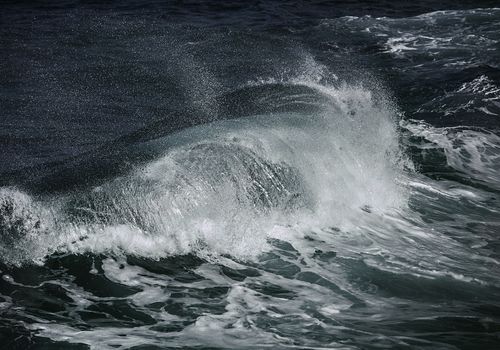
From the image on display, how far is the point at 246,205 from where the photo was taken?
27.0ft

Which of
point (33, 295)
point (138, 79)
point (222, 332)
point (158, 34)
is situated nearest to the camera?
point (222, 332)

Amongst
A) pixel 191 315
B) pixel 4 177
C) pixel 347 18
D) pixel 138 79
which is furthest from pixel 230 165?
pixel 347 18

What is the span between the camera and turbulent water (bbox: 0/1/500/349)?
6.34 metres

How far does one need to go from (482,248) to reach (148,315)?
397cm

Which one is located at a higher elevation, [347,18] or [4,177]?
[347,18]

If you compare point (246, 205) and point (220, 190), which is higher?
point (220, 190)

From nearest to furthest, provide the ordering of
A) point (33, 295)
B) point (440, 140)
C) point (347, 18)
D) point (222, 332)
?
point (222, 332) < point (33, 295) < point (440, 140) < point (347, 18)

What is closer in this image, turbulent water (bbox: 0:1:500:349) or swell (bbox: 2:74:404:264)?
turbulent water (bbox: 0:1:500:349)

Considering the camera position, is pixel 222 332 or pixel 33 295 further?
pixel 33 295

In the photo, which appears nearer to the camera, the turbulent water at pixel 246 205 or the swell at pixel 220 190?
the turbulent water at pixel 246 205

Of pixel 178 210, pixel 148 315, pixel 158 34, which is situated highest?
pixel 158 34

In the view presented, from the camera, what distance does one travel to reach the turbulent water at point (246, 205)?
20.8 ft

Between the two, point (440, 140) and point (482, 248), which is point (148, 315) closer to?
point (482, 248)

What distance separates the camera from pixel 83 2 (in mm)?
22969
